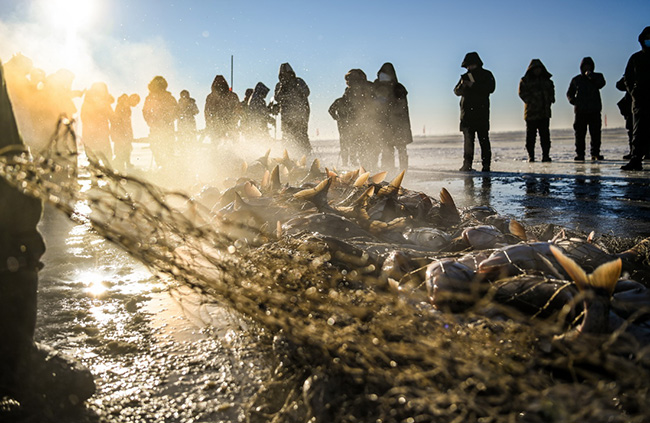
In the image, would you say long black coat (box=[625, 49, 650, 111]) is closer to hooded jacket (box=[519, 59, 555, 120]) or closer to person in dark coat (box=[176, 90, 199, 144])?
hooded jacket (box=[519, 59, 555, 120])

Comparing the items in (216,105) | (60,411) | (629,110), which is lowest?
(60,411)

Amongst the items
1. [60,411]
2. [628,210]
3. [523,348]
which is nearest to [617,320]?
[523,348]

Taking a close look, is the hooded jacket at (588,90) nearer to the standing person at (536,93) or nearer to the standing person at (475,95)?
the standing person at (536,93)

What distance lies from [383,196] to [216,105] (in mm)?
15859

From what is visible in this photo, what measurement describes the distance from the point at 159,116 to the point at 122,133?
206 centimetres

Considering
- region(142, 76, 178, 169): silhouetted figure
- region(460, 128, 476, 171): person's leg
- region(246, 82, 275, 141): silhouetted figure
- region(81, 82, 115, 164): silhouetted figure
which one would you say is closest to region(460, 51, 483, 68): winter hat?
region(460, 128, 476, 171): person's leg

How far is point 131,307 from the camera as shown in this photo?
3.59 metres

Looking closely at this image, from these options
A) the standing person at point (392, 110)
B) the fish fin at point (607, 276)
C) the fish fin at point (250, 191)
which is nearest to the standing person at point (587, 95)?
the standing person at point (392, 110)

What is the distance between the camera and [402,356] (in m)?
2.38

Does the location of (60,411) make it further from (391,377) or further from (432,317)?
(432,317)

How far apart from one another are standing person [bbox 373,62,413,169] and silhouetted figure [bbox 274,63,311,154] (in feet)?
11.9

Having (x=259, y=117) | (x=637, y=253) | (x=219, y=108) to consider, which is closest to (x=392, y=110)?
(x=259, y=117)

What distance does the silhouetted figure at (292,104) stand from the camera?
57.5 feet

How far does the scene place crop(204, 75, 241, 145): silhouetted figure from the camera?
19984mm
